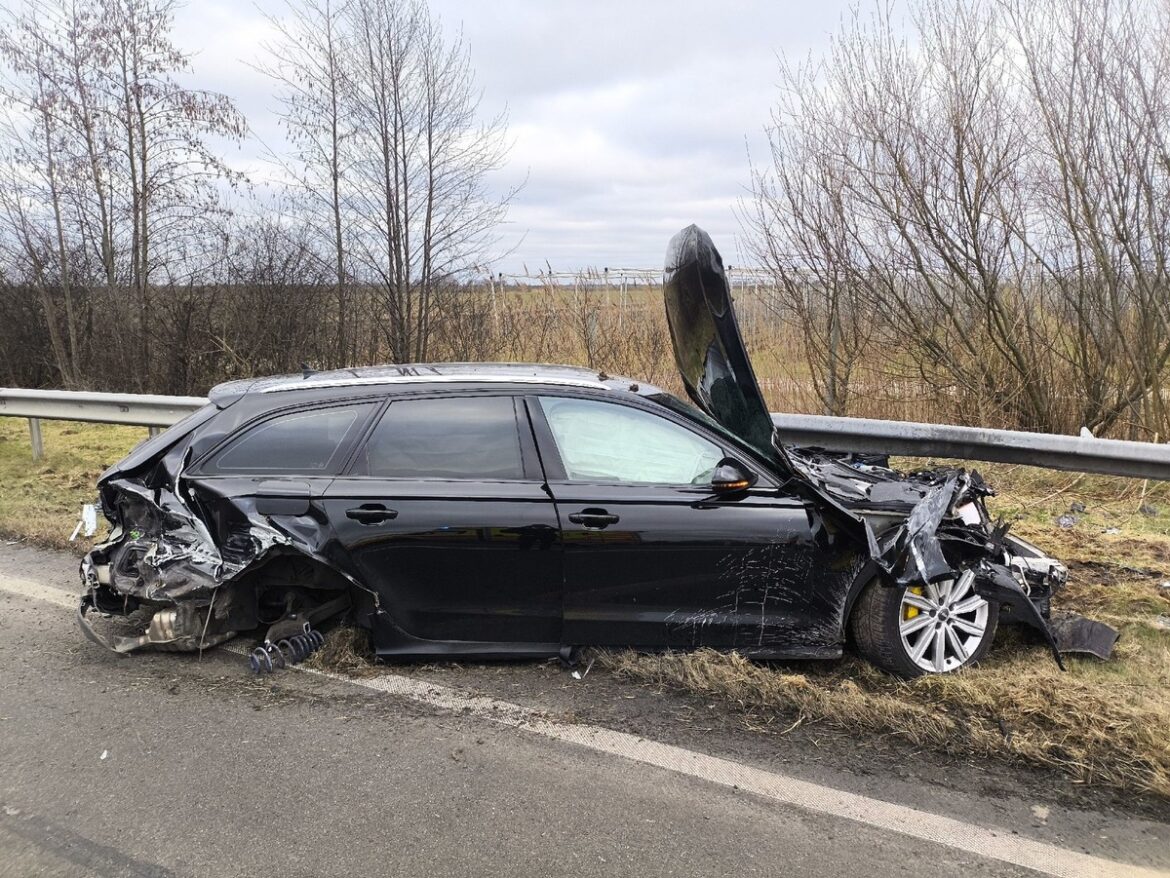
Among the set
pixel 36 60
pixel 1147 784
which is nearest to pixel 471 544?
pixel 1147 784

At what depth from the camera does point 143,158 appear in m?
12.1

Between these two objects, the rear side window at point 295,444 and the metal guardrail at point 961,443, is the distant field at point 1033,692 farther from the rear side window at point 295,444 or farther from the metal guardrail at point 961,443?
the rear side window at point 295,444

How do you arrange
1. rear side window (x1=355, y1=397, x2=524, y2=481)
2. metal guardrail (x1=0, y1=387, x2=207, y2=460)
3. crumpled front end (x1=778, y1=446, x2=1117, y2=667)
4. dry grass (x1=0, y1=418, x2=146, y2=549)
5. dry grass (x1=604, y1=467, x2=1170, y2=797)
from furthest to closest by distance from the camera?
metal guardrail (x1=0, y1=387, x2=207, y2=460), dry grass (x1=0, y1=418, x2=146, y2=549), rear side window (x1=355, y1=397, x2=524, y2=481), crumpled front end (x1=778, y1=446, x2=1117, y2=667), dry grass (x1=604, y1=467, x2=1170, y2=797)

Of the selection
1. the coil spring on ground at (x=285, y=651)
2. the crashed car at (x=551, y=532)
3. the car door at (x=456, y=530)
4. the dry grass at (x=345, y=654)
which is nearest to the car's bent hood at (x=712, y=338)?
the crashed car at (x=551, y=532)

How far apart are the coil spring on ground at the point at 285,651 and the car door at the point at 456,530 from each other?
0.44 meters

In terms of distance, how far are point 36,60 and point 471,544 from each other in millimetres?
12464

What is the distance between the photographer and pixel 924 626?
12.6 feet

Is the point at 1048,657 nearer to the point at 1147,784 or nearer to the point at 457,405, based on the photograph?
the point at 1147,784

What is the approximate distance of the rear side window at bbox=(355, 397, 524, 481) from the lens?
393cm

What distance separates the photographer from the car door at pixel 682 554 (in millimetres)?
3789

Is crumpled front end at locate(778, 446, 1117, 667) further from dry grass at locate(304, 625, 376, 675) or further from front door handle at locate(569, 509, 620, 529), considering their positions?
dry grass at locate(304, 625, 376, 675)

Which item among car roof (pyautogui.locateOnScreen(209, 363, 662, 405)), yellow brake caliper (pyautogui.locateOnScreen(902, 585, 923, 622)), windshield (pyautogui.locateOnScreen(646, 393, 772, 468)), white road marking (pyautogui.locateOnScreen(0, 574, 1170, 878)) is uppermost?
car roof (pyautogui.locateOnScreen(209, 363, 662, 405))

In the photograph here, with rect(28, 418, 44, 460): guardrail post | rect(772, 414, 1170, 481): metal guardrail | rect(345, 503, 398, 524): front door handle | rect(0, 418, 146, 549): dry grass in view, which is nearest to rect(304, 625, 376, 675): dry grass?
rect(345, 503, 398, 524): front door handle

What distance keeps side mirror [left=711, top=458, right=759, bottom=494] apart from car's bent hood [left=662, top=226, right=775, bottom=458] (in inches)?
7.8
